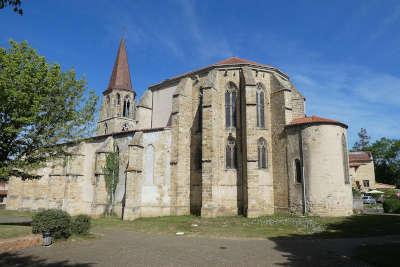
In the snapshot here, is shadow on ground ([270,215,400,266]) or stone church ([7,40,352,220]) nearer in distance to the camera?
shadow on ground ([270,215,400,266])

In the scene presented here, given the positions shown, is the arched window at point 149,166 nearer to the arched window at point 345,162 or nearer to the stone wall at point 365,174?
the arched window at point 345,162

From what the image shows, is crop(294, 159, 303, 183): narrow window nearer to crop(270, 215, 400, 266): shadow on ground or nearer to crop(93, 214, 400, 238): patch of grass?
crop(93, 214, 400, 238): patch of grass

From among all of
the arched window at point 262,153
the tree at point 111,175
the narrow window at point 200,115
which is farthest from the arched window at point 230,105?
the tree at point 111,175

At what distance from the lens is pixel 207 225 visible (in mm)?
19859

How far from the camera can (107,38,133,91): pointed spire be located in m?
46.4

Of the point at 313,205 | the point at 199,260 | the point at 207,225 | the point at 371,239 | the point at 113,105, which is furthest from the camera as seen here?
the point at 113,105

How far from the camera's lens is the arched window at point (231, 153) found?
25.5 m

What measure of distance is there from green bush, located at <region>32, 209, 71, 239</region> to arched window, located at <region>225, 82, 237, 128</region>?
15342 mm

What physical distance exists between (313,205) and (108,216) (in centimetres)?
1628

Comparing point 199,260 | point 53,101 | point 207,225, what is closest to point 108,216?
point 207,225

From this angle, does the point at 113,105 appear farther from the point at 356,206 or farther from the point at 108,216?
the point at 356,206

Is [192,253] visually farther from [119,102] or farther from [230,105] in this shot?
[119,102]

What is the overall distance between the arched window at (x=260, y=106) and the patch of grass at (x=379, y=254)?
1498 centimetres

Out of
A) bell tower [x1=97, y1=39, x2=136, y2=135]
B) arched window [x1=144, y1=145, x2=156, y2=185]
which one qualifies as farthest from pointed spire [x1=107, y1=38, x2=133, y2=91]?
arched window [x1=144, y1=145, x2=156, y2=185]
